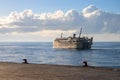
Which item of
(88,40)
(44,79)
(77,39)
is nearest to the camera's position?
(44,79)

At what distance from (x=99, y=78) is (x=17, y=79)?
4314 mm

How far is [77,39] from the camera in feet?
520

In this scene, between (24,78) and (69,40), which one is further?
(69,40)

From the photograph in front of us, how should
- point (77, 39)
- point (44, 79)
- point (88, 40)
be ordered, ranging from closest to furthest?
point (44, 79)
point (77, 39)
point (88, 40)

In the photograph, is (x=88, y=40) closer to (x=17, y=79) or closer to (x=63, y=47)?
(x=63, y=47)

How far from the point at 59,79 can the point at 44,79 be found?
0.78 m

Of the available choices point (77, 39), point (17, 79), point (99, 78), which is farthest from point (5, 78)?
point (77, 39)

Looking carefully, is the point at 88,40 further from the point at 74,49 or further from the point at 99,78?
the point at 99,78

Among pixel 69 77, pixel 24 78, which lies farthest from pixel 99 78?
pixel 24 78

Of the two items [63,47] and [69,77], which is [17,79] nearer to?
[69,77]

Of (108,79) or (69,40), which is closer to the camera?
(108,79)

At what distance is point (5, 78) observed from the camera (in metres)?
15.5

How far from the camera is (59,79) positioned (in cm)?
1523

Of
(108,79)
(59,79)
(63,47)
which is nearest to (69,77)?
(59,79)
